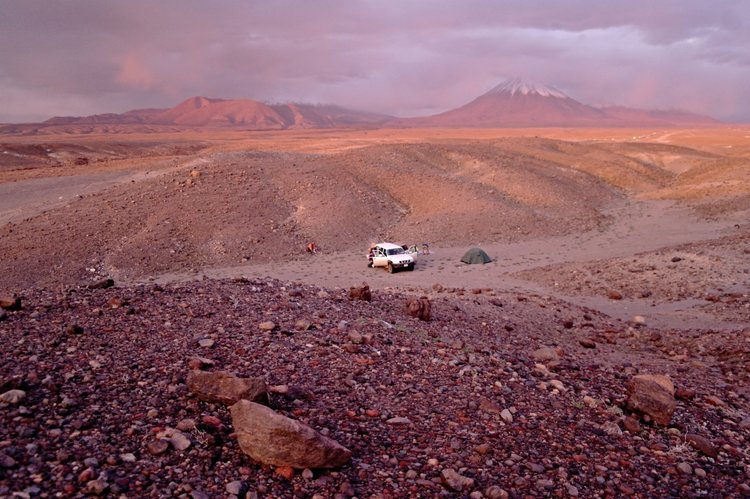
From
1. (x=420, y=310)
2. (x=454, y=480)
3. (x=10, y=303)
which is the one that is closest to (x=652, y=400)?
(x=454, y=480)

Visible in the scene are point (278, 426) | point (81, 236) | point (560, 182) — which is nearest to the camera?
point (278, 426)

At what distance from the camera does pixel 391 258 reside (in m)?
22.2

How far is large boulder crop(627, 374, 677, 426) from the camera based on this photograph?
6.52m

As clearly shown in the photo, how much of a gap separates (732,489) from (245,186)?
2961 cm

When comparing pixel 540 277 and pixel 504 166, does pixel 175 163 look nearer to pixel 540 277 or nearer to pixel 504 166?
pixel 504 166

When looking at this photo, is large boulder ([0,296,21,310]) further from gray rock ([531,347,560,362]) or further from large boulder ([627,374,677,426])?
large boulder ([627,374,677,426])

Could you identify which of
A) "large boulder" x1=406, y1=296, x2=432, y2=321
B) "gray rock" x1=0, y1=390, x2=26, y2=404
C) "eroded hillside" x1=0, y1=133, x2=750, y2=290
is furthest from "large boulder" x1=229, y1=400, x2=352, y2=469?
"eroded hillside" x1=0, y1=133, x2=750, y2=290

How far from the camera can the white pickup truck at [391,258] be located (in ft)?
72.3

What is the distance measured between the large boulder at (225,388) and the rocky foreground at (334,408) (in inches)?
1.3

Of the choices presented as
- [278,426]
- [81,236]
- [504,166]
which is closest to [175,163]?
[81,236]

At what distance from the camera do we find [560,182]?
3959 cm

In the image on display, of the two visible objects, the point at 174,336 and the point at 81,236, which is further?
the point at 81,236

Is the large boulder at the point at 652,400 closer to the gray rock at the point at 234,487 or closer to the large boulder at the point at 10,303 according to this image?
the gray rock at the point at 234,487

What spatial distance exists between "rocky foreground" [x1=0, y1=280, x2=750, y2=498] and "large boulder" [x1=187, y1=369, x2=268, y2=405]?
0.11 feet
